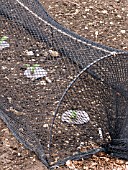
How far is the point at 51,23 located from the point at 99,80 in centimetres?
80

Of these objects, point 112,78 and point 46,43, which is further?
point 46,43

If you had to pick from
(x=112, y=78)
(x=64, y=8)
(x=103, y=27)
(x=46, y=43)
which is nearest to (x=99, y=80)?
(x=112, y=78)

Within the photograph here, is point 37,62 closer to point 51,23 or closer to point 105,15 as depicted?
point 51,23

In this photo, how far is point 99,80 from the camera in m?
2.82

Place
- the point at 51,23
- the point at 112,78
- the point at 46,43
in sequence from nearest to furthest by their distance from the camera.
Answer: the point at 112,78 < the point at 51,23 < the point at 46,43

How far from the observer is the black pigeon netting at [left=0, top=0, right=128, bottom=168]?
2.74 m

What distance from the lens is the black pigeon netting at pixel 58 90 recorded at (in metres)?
2.74

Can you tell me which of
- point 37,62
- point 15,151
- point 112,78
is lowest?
point 15,151

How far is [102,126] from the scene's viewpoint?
9.45 ft

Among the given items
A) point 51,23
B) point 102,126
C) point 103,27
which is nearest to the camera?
point 102,126

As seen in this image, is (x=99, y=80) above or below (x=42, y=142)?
above

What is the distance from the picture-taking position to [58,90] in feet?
10.8

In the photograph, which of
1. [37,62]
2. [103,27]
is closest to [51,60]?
[37,62]

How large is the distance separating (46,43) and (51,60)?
219 mm
